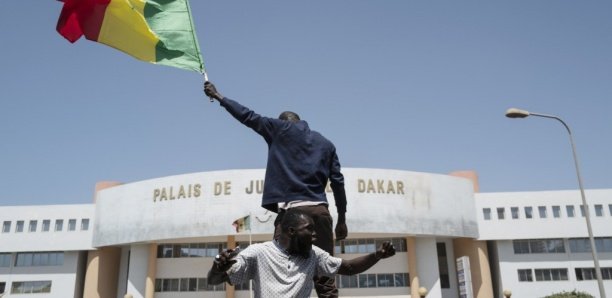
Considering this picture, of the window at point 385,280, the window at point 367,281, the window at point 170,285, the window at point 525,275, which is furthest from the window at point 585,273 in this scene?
the window at point 170,285

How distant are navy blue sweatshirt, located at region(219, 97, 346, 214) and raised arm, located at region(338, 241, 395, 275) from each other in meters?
0.75

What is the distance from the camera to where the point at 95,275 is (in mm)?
39375

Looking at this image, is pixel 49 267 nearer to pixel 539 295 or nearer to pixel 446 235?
pixel 446 235

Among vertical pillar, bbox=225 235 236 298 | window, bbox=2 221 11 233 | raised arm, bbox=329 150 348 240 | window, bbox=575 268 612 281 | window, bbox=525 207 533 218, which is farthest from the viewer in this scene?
window, bbox=2 221 11 233

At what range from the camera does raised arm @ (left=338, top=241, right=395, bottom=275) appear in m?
3.35

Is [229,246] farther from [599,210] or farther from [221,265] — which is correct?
[221,265]

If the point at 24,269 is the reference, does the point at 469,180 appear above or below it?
above

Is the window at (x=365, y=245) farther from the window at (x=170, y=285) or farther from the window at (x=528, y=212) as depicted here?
the window at (x=170, y=285)

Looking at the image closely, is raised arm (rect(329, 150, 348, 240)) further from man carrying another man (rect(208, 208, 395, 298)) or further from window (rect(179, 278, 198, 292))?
window (rect(179, 278, 198, 292))

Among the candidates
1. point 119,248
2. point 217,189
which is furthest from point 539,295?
point 119,248

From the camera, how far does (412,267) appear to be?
3566cm

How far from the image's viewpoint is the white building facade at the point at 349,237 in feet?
108

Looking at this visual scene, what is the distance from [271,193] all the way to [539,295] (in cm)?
3868

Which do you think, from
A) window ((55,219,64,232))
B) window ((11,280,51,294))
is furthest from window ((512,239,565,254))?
window ((11,280,51,294))
